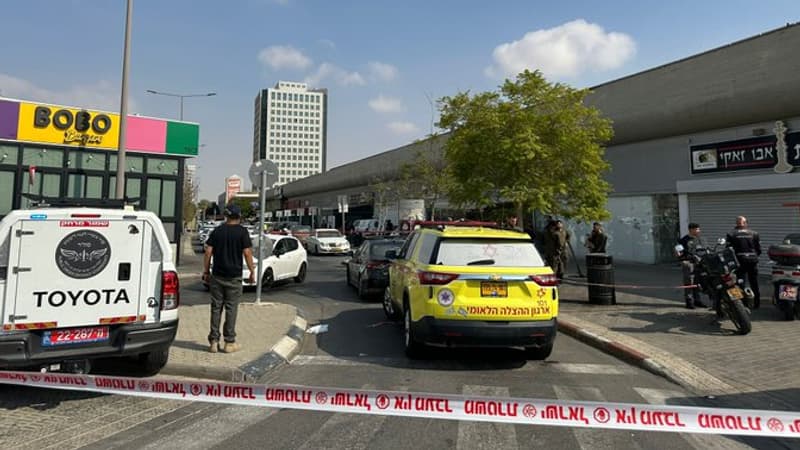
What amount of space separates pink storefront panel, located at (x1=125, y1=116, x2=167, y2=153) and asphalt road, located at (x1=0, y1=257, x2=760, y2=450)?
1602 cm

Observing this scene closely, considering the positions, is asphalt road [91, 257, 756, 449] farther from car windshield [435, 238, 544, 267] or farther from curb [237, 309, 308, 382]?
car windshield [435, 238, 544, 267]

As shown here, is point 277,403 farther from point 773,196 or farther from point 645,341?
point 773,196

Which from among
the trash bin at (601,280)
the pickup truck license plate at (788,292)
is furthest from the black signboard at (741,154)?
the trash bin at (601,280)

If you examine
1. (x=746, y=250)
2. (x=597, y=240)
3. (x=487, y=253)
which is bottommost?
(x=487, y=253)

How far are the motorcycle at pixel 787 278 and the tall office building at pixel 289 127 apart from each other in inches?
4652

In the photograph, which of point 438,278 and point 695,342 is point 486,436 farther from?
point 695,342

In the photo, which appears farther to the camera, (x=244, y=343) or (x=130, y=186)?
(x=130, y=186)

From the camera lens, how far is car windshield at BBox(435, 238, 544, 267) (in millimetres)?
5699

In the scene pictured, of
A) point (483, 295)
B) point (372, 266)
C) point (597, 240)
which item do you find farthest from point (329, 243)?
point (483, 295)

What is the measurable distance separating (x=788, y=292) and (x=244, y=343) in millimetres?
9214

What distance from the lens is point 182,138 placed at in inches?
771

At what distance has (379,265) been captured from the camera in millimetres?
10867

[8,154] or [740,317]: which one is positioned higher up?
[8,154]

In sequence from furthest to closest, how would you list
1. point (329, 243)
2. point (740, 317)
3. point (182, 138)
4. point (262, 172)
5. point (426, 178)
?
point (426, 178) → point (329, 243) → point (182, 138) → point (262, 172) → point (740, 317)
